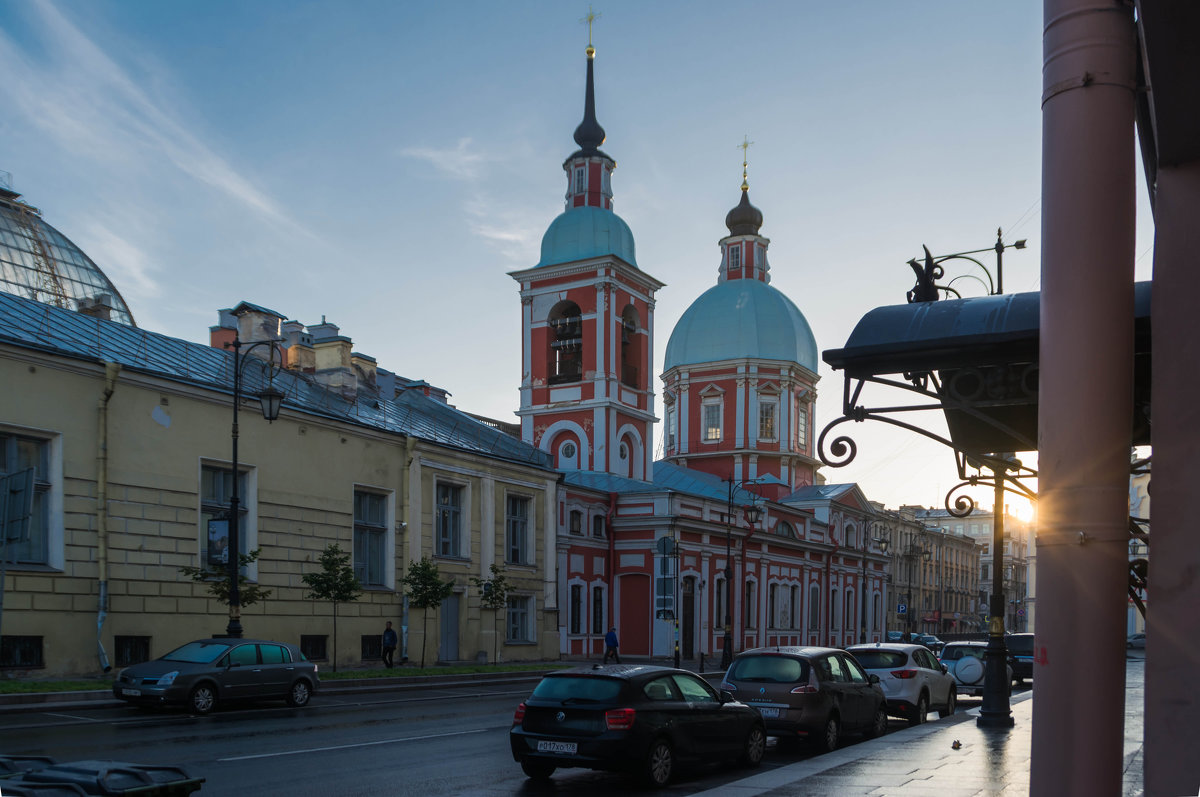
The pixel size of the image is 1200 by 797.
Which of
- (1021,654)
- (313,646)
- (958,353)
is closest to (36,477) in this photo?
(313,646)

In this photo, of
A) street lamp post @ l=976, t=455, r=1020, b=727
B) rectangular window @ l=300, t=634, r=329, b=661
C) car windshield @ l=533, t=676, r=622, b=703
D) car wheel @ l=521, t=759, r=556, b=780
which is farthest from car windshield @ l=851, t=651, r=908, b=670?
rectangular window @ l=300, t=634, r=329, b=661

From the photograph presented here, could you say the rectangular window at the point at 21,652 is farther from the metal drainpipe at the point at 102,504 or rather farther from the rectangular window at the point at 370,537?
the rectangular window at the point at 370,537

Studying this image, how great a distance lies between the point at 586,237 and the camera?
57.5 m

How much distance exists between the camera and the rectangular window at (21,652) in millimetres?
24562

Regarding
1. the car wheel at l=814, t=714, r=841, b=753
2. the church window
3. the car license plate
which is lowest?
the car wheel at l=814, t=714, r=841, b=753

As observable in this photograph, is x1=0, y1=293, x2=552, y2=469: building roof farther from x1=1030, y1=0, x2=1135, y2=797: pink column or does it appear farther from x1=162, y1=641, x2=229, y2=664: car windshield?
x1=1030, y1=0, x2=1135, y2=797: pink column

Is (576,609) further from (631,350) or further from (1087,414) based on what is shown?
(1087,414)

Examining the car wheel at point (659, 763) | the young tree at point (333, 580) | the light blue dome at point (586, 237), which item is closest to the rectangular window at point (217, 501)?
the young tree at point (333, 580)

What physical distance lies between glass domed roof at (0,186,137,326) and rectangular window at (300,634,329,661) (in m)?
17.5

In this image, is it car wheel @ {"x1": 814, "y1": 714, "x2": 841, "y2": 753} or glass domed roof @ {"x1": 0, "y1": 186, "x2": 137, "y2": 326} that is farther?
glass domed roof @ {"x1": 0, "y1": 186, "x2": 137, "y2": 326}

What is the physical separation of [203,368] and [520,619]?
1626 cm

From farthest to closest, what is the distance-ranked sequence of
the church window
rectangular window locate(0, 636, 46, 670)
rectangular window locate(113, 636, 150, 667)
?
the church window
rectangular window locate(113, 636, 150, 667)
rectangular window locate(0, 636, 46, 670)

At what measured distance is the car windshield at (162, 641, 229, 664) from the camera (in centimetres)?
2164

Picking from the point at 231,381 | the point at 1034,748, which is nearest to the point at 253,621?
the point at 231,381
